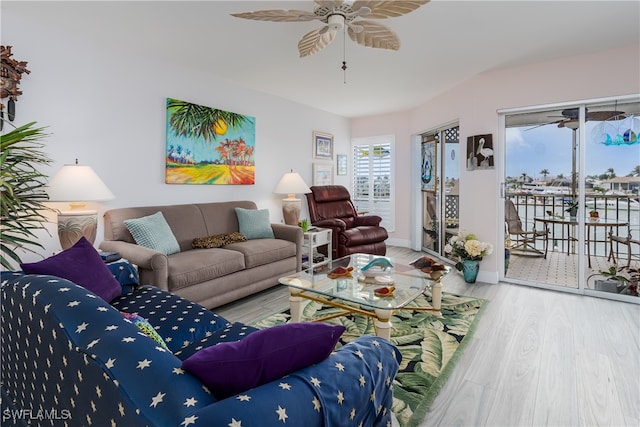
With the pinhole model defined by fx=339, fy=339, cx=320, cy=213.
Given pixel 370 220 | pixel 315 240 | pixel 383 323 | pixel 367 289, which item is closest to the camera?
pixel 383 323

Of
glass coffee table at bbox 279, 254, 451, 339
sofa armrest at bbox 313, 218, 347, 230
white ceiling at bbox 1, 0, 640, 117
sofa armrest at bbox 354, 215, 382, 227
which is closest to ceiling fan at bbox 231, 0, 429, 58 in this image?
white ceiling at bbox 1, 0, 640, 117

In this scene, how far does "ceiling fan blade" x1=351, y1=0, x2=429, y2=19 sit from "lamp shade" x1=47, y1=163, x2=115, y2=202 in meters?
2.34

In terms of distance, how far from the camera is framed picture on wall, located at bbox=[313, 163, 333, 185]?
5.66 metres

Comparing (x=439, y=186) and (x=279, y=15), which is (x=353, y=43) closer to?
(x=279, y=15)

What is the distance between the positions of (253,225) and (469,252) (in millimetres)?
2540

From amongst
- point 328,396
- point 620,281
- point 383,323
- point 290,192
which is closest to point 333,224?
point 290,192

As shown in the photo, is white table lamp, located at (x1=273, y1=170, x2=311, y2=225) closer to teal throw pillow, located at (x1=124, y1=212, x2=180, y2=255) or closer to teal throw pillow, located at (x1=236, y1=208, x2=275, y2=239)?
teal throw pillow, located at (x1=236, y1=208, x2=275, y2=239)

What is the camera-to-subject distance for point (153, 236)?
3.04m

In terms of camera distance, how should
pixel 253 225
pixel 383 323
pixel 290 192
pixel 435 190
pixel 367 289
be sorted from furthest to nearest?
pixel 435 190
pixel 290 192
pixel 253 225
pixel 367 289
pixel 383 323

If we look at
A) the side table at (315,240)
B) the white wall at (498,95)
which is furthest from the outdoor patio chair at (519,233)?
the side table at (315,240)

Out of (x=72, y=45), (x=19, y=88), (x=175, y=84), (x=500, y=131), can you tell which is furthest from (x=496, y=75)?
(x=19, y=88)

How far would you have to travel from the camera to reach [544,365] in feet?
7.17

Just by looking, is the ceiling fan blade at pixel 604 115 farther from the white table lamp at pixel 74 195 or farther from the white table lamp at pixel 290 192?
the white table lamp at pixel 74 195

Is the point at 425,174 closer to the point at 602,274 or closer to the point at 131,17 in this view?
the point at 602,274
